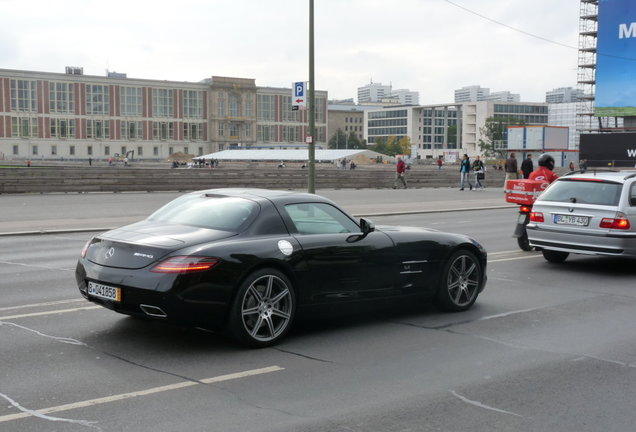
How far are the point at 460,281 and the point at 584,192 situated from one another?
462 centimetres

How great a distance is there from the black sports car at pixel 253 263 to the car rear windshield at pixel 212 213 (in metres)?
0.01

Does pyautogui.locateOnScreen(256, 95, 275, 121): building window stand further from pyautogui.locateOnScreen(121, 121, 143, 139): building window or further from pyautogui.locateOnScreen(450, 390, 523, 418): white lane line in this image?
pyautogui.locateOnScreen(450, 390, 523, 418): white lane line

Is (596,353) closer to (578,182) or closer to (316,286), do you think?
(316,286)

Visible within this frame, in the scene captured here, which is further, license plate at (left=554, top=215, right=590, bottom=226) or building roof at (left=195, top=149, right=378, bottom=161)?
building roof at (left=195, top=149, right=378, bottom=161)

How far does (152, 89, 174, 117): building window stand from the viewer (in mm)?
127000

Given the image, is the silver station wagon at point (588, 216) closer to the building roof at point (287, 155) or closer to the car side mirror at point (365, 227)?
the car side mirror at point (365, 227)

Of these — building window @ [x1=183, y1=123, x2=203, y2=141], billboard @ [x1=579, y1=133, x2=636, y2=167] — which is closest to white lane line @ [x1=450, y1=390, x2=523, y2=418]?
billboard @ [x1=579, y1=133, x2=636, y2=167]

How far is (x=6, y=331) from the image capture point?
7168 mm

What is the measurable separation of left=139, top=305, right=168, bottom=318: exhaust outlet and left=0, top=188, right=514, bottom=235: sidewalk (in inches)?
470

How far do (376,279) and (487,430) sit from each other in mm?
2889

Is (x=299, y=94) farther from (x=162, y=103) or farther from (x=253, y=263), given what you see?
(x=162, y=103)

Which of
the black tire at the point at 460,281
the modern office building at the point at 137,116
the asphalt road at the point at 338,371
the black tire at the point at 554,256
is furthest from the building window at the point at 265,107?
the black tire at the point at 460,281

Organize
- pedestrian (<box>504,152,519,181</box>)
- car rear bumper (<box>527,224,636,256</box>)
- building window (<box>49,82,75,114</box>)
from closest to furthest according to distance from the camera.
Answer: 1. car rear bumper (<box>527,224,636,256</box>)
2. pedestrian (<box>504,152,519,181</box>)
3. building window (<box>49,82,75,114</box>)

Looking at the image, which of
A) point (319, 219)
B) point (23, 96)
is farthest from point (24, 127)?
point (319, 219)
